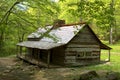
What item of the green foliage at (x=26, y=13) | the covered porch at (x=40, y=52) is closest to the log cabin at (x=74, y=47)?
the covered porch at (x=40, y=52)

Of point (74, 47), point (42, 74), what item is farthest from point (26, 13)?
point (74, 47)

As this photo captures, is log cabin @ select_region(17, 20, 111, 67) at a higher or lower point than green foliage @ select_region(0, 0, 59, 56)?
lower

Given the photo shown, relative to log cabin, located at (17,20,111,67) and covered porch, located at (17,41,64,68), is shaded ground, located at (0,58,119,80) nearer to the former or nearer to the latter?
covered porch, located at (17,41,64,68)

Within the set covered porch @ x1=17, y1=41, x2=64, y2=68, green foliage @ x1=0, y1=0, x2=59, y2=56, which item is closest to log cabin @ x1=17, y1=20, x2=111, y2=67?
covered porch @ x1=17, y1=41, x2=64, y2=68

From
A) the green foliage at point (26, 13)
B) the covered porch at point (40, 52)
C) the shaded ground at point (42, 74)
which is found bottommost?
the shaded ground at point (42, 74)

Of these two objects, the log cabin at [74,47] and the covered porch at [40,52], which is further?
the log cabin at [74,47]

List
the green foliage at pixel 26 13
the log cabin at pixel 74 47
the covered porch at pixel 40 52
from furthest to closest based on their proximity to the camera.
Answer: the log cabin at pixel 74 47, the covered porch at pixel 40 52, the green foliage at pixel 26 13

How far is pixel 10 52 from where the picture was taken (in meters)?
46.7

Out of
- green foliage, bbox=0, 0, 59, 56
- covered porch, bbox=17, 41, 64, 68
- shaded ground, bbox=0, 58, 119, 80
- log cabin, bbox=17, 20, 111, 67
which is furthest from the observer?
log cabin, bbox=17, 20, 111, 67

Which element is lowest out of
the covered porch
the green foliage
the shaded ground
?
the shaded ground

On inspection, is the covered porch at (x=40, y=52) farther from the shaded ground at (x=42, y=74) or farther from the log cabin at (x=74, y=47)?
the shaded ground at (x=42, y=74)

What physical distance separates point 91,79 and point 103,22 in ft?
17.7

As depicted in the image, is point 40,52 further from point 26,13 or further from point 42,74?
point 26,13

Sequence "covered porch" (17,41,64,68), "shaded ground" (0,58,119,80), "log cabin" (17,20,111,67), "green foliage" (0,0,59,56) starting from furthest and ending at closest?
1. "log cabin" (17,20,111,67)
2. "covered porch" (17,41,64,68)
3. "shaded ground" (0,58,119,80)
4. "green foliage" (0,0,59,56)
